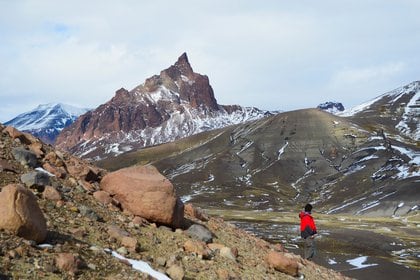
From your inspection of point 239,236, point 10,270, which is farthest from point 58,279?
point 239,236

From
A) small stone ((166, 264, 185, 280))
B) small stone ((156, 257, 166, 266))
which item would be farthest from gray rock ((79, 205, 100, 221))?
small stone ((166, 264, 185, 280))

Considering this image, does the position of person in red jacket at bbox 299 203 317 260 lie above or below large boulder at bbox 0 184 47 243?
below

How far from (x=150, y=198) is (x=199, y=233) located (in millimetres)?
2956

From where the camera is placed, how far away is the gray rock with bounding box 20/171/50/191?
19641mm

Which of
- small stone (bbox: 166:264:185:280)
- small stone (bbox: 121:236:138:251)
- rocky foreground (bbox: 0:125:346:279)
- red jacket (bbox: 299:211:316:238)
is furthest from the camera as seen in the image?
red jacket (bbox: 299:211:316:238)

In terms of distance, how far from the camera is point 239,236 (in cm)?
2664

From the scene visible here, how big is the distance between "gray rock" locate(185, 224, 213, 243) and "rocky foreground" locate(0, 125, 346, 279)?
0.06 metres

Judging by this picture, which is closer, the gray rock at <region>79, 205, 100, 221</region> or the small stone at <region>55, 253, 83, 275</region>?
the small stone at <region>55, 253, 83, 275</region>

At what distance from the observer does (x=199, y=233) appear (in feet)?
75.2

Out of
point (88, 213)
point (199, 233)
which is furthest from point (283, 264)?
point (88, 213)

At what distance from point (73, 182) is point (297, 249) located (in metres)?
70.1

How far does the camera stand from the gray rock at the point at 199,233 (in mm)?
22528

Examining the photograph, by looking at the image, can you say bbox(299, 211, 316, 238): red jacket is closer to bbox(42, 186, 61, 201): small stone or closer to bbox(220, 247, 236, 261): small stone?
bbox(220, 247, 236, 261): small stone

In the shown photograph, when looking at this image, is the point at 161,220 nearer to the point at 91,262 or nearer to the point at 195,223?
the point at 195,223
